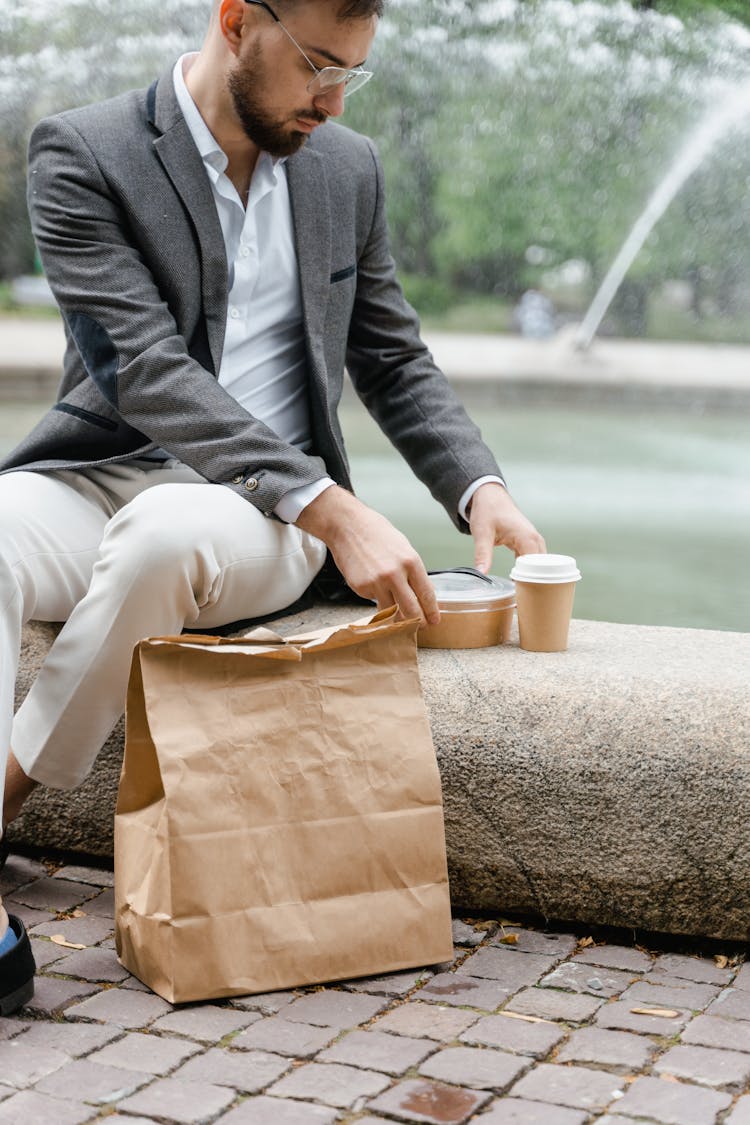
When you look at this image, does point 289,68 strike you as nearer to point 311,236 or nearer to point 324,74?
point 324,74

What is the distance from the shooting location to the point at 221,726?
2178 millimetres

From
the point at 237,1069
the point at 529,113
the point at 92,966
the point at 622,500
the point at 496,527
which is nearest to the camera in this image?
the point at 237,1069

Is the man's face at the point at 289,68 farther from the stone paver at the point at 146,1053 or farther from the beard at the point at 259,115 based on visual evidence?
the stone paver at the point at 146,1053

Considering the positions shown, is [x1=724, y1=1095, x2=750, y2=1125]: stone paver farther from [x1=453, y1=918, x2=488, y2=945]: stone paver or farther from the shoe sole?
the shoe sole

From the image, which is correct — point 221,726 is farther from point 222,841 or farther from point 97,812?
point 97,812

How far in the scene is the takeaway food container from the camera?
103 inches

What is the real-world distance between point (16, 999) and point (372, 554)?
85cm

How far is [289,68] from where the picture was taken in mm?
2545

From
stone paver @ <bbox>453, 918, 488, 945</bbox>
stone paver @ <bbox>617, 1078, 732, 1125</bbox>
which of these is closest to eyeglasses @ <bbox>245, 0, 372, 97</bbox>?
stone paver @ <bbox>453, 918, 488, 945</bbox>

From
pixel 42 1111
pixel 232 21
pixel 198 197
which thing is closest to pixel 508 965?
pixel 42 1111

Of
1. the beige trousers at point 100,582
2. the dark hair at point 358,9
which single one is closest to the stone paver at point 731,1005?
the beige trousers at point 100,582

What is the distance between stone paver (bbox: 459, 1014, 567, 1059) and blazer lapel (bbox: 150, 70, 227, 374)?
123 cm

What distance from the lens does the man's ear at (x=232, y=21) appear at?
8.41ft

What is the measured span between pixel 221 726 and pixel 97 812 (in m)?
0.68
